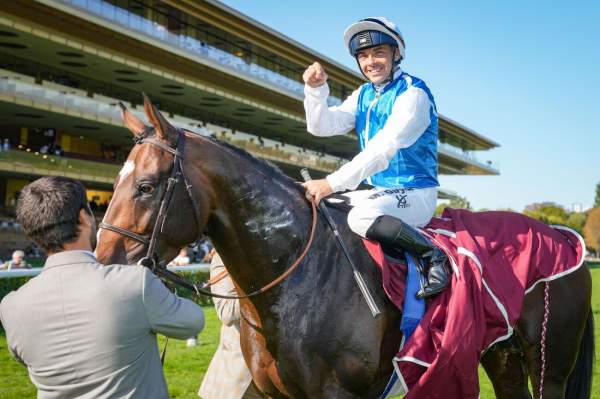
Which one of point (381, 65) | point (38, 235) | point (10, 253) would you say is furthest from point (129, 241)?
point (10, 253)

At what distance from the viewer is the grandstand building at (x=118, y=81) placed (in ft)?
71.2

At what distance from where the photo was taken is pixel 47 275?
1.84m

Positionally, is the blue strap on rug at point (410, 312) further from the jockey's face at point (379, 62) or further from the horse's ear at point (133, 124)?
the horse's ear at point (133, 124)

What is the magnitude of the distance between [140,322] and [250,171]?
3.81ft

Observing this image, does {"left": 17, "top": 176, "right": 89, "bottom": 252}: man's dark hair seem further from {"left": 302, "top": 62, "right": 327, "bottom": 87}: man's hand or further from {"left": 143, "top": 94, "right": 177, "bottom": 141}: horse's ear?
{"left": 302, "top": 62, "right": 327, "bottom": 87}: man's hand

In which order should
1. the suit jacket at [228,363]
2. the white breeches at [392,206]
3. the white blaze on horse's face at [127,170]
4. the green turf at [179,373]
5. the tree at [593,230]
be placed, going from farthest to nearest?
the tree at [593,230], the green turf at [179,373], the suit jacket at [228,363], the white breeches at [392,206], the white blaze on horse's face at [127,170]

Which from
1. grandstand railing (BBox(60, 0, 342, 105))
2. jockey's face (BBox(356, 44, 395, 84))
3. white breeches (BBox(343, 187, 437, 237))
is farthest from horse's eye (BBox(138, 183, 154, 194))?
grandstand railing (BBox(60, 0, 342, 105))

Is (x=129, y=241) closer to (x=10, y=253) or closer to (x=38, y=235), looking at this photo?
(x=38, y=235)

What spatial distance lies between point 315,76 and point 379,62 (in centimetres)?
34

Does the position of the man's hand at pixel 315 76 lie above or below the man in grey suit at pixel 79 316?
above

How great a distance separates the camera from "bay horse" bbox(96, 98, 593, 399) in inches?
99.0

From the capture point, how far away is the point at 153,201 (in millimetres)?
2480

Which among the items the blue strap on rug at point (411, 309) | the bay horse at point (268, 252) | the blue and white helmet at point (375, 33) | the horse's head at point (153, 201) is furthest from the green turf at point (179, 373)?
the blue and white helmet at point (375, 33)

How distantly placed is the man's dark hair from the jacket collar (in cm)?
5
